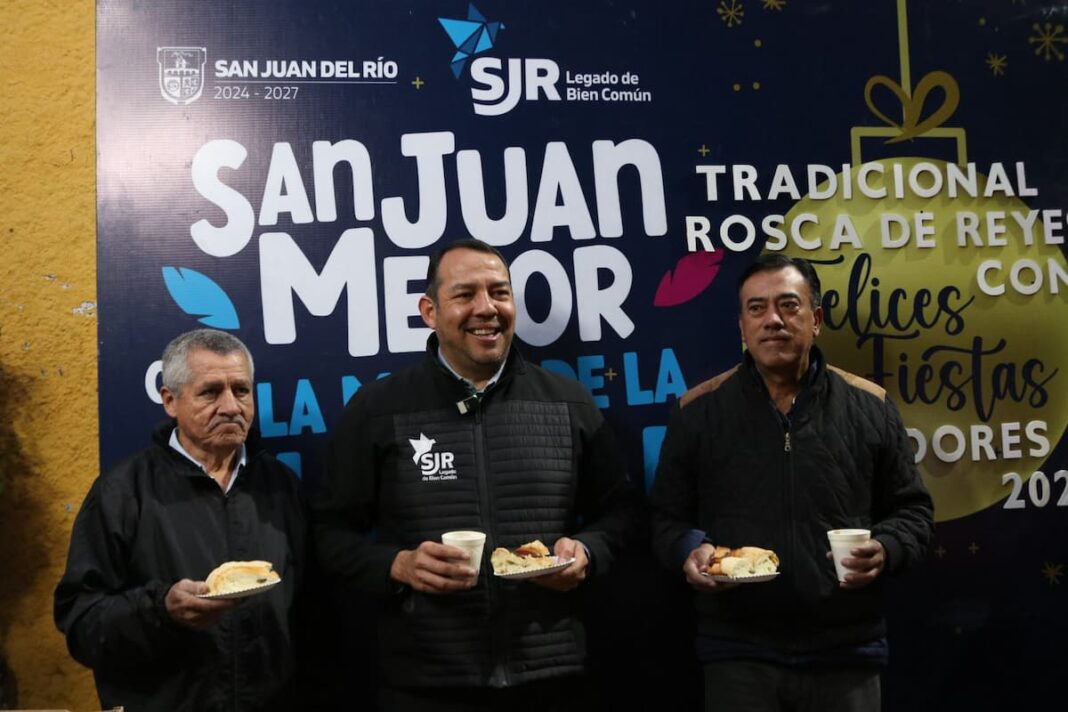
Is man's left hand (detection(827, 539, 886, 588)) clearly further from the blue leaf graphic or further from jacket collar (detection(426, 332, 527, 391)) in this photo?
the blue leaf graphic

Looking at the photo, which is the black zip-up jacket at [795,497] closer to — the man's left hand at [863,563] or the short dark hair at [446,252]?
the man's left hand at [863,563]

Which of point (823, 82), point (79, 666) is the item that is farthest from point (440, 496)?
point (823, 82)

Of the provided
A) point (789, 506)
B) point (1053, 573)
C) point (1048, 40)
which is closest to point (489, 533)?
point (789, 506)

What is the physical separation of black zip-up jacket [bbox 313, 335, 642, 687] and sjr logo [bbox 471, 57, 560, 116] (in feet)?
3.41

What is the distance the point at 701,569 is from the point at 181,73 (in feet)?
7.86

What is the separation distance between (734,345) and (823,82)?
1.07 meters

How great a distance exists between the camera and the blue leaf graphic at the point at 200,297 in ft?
10.3

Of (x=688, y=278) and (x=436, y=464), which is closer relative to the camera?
(x=436, y=464)

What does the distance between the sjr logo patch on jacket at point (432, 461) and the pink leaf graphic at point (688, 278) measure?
3.74ft

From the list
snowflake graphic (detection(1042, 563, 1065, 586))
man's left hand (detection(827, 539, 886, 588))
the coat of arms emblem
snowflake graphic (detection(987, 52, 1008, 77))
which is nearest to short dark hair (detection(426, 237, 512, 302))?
the coat of arms emblem

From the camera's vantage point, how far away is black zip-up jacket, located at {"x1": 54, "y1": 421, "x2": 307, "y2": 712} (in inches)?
91.7

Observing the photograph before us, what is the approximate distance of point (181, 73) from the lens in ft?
10.5

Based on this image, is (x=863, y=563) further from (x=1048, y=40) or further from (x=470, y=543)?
(x=1048, y=40)

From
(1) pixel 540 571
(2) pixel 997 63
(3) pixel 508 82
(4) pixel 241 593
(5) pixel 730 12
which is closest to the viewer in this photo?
(4) pixel 241 593
